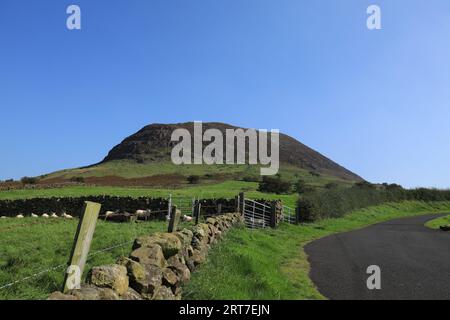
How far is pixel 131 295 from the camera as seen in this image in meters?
6.14

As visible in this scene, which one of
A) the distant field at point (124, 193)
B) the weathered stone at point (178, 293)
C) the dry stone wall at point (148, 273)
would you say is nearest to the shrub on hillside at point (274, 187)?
the distant field at point (124, 193)

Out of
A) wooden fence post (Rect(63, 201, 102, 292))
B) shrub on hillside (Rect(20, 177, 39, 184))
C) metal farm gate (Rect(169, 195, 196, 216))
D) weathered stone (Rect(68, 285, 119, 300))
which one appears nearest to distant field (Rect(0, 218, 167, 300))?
wooden fence post (Rect(63, 201, 102, 292))

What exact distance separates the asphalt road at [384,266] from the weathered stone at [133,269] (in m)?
5.25

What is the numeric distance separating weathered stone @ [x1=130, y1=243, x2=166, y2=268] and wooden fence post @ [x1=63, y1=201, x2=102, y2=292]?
1272 mm

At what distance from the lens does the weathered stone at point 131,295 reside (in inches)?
236

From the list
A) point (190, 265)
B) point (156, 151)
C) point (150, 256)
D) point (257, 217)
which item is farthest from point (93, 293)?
point (156, 151)

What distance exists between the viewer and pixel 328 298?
1016cm

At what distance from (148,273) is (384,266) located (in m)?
10.5

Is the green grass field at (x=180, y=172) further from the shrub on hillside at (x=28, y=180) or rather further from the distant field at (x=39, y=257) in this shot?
the distant field at (x=39, y=257)

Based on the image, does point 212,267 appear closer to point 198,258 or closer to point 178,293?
point 198,258

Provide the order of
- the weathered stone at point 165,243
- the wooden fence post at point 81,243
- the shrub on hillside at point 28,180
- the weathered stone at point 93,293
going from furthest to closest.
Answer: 1. the shrub on hillside at point 28,180
2. the weathered stone at point 165,243
3. the wooden fence post at point 81,243
4. the weathered stone at point 93,293
